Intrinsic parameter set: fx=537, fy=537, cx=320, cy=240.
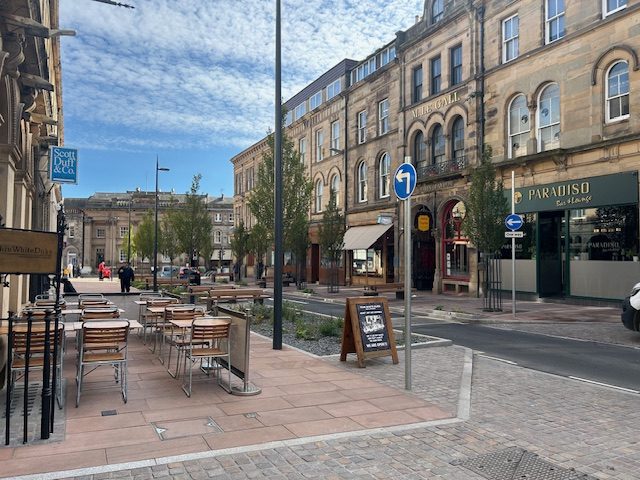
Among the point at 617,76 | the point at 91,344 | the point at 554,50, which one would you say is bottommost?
the point at 91,344

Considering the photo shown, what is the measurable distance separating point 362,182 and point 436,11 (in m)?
11.3

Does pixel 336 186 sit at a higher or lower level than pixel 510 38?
lower

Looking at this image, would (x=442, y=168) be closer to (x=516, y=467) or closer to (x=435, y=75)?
(x=435, y=75)

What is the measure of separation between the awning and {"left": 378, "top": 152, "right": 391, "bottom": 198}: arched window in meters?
2.12

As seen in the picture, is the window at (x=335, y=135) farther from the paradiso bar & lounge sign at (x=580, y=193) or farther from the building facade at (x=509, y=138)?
the paradiso bar & lounge sign at (x=580, y=193)

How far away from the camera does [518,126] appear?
76.4 feet

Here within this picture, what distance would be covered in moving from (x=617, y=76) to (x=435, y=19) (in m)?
12.0

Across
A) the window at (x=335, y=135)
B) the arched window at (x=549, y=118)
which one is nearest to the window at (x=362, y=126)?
the window at (x=335, y=135)

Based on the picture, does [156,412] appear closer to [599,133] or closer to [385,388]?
[385,388]

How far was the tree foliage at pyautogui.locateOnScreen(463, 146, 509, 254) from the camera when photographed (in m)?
18.7

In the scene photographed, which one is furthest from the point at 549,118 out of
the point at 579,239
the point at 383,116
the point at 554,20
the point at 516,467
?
the point at 516,467

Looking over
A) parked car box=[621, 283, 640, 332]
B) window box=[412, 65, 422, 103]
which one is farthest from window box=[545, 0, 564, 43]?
parked car box=[621, 283, 640, 332]

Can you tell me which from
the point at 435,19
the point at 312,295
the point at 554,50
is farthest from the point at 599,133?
the point at 312,295

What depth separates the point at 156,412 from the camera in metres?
6.14
